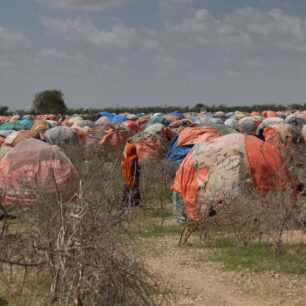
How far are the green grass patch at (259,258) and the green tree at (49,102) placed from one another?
175ft

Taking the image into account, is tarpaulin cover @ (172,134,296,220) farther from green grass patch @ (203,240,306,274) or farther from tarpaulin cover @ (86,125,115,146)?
tarpaulin cover @ (86,125,115,146)

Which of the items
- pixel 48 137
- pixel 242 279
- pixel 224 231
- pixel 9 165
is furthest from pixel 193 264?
pixel 48 137

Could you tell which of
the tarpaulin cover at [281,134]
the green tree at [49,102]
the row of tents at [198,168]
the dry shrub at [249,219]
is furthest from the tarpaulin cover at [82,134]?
the green tree at [49,102]

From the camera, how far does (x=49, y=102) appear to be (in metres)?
61.1

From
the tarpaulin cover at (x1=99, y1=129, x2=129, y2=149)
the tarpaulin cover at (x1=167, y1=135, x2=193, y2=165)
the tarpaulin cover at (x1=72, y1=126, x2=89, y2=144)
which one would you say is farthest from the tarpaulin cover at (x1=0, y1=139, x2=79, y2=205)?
the tarpaulin cover at (x1=72, y1=126, x2=89, y2=144)

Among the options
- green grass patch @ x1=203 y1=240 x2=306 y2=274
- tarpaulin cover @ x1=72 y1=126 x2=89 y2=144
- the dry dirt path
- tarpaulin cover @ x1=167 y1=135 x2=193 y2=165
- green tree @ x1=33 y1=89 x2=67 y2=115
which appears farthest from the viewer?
green tree @ x1=33 y1=89 x2=67 y2=115

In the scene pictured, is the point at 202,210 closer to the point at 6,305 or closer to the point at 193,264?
the point at 193,264

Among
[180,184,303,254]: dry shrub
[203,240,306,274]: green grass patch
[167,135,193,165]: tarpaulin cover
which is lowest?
[203,240,306,274]: green grass patch

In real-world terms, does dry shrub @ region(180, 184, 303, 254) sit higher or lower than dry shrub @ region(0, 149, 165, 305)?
lower

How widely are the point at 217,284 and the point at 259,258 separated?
118 centimetres

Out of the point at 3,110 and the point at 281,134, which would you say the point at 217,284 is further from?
the point at 3,110

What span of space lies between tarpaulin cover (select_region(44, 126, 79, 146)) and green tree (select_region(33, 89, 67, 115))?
3906 cm

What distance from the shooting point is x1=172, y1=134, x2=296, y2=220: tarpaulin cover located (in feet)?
33.7

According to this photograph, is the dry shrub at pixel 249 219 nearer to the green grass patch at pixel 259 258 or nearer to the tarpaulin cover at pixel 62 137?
the green grass patch at pixel 259 258
